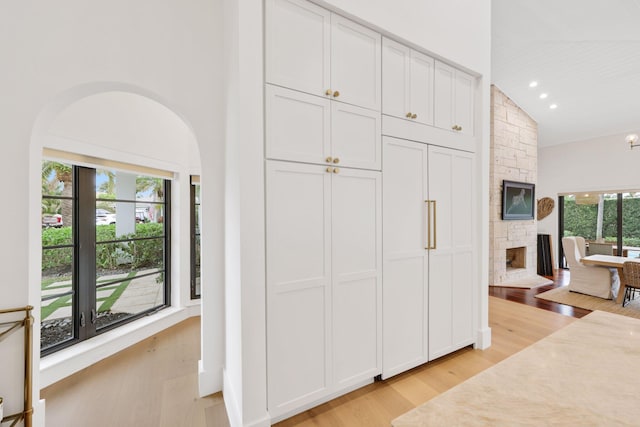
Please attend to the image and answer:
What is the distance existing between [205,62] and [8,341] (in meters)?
2.12

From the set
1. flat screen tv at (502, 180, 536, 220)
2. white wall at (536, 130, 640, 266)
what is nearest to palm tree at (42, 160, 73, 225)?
flat screen tv at (502, 180, 536, 220)

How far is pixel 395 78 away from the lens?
2.06 m

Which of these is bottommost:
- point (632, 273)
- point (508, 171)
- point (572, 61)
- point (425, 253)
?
point (632, 273)

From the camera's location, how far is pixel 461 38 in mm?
2404

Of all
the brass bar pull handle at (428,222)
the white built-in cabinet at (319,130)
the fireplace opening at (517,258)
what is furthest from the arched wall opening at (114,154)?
the fireplace opening at (517,258)

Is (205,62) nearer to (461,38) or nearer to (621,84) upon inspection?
(461,38)

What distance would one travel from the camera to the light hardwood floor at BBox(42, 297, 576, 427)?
173 centimetres

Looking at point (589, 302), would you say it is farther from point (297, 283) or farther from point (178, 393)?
point (178, 393)

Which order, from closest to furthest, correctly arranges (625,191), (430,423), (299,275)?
1. (430,423)
2. (299,275)
3. (625,191)

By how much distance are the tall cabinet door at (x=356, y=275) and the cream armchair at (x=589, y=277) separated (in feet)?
15.3

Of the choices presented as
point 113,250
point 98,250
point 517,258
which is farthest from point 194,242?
point 517,258

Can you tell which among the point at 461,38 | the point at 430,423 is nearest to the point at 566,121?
the point at 461,38

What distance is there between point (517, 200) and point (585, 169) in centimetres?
247

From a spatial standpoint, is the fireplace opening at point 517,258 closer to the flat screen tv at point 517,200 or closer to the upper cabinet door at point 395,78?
the flat screen tv at point 517,200
